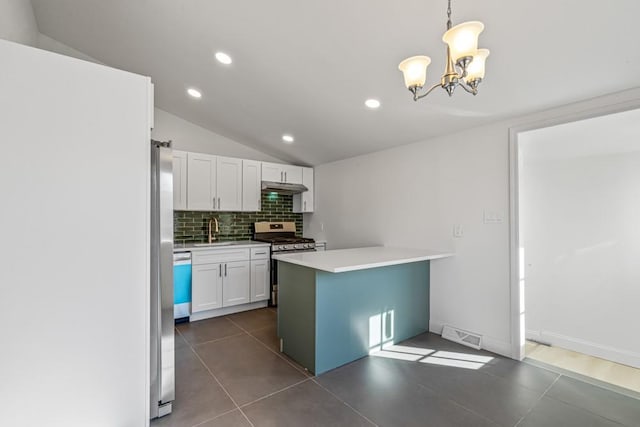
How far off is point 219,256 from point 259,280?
0.69m

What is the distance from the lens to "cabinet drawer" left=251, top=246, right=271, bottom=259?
4.00 metres

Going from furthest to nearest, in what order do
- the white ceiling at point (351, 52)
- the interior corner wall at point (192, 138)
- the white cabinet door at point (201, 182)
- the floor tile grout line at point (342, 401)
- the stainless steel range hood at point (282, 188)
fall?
the stainless steel range hood at point (282, 188), the interior corner wall at point (192, 138), the white cabinet door at point (201, 182), the floor tile grout line at point (342, 401), the white ceiling at point (351, 52)

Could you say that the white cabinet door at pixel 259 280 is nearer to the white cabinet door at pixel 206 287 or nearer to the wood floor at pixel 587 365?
the white cabinet door at pixel 206 287

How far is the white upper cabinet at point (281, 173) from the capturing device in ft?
14.7

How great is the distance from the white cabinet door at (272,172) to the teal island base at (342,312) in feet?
6.71

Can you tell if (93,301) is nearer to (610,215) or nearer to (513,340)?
(513,340)

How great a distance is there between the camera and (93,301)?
132cm

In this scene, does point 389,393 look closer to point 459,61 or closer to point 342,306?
point 342,306

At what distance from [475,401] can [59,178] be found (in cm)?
278

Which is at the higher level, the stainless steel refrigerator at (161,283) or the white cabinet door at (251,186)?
the white cabinet door at (251,186)

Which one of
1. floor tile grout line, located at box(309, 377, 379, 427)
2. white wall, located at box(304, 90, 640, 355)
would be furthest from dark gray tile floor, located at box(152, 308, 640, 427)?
white wall, located at box(304, 90, 640, 355)

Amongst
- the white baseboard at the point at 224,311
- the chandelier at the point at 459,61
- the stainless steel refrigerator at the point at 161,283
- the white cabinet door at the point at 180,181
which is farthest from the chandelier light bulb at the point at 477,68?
the white baseboard at the point at 224,311

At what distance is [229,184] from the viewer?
13.6ft

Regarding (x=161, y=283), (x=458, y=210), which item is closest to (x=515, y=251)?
(x=458, y=210)
